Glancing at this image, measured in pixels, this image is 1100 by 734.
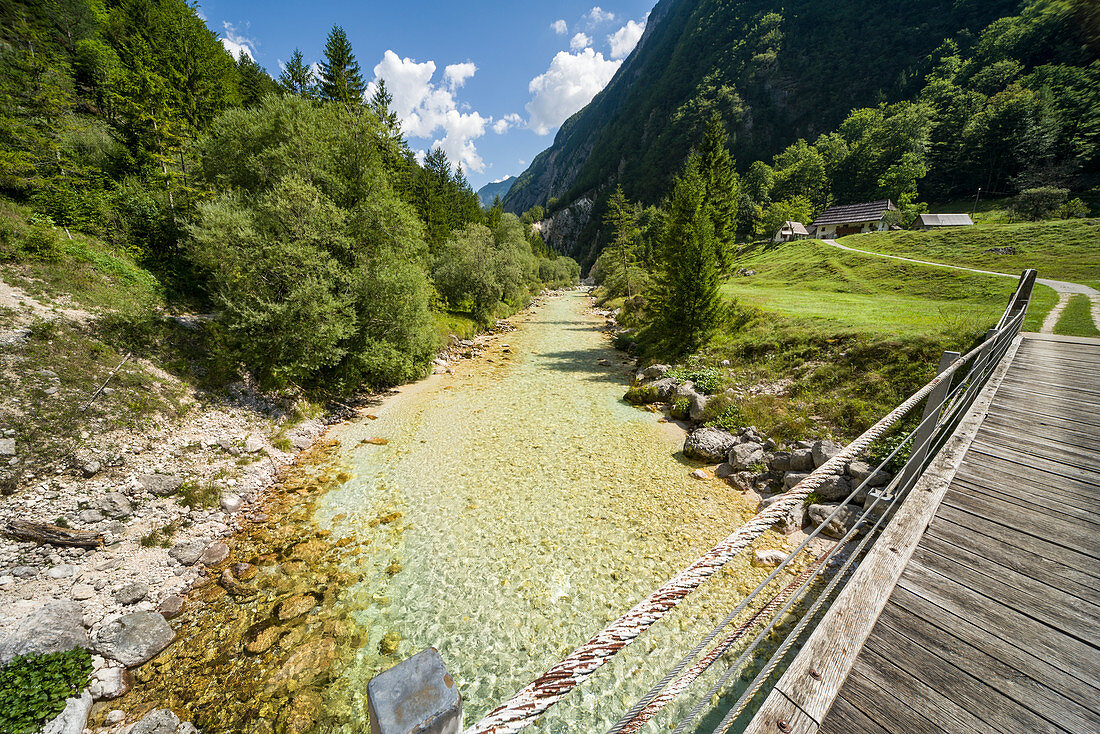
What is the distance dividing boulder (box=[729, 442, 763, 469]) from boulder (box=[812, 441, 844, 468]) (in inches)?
63.2

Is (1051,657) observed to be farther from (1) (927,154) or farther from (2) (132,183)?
(1) (927,154)

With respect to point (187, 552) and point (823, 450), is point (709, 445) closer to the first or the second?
point (823, 450)

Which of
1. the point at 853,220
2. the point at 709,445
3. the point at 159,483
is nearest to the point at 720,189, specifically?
the point at 709,445

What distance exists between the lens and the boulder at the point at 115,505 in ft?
30.5

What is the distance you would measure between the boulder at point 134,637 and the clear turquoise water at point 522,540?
3263mm

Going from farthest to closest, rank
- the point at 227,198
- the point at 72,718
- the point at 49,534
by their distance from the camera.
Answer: the point at 227,198, the point at 49,534, the point at 72,718

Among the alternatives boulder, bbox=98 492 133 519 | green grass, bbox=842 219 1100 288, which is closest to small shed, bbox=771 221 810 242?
green grass, bbox=842 219 1100 288

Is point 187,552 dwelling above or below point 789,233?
below

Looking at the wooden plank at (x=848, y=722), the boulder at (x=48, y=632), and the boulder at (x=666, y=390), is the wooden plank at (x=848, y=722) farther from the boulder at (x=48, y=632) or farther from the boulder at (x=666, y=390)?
the boulder at (x=666, y=390)

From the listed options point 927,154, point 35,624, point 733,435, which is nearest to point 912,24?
point 927,154

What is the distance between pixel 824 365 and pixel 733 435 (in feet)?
18.5

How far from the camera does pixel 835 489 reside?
10.3 meters

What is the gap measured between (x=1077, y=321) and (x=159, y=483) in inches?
1275

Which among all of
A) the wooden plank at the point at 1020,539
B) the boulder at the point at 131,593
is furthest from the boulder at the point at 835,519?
the boulder at the point at 131,593
